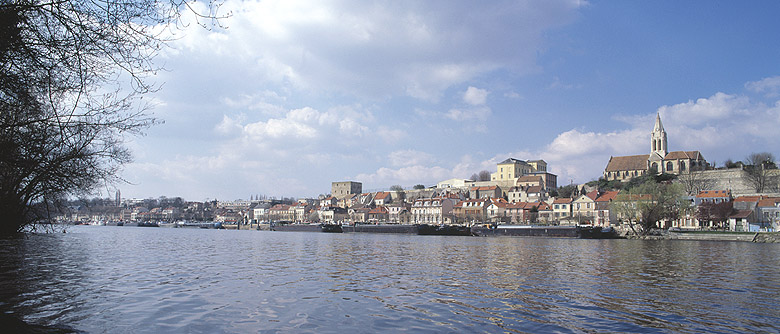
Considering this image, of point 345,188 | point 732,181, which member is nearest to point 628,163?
point 732,181

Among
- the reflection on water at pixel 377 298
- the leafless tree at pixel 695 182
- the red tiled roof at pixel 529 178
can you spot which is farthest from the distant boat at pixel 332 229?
the reflection on water at pixel 377 298

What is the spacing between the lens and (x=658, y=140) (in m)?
131

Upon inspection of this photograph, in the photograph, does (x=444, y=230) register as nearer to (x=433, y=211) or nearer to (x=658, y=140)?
(x=433, y=211)

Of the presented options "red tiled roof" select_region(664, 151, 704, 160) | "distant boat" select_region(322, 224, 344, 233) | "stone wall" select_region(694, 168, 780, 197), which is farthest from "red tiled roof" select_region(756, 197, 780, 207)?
"distant boat" select_region(322, 224, 344, 233)

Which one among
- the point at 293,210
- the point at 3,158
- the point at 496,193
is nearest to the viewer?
the point at 3,158

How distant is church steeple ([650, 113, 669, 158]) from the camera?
130 m

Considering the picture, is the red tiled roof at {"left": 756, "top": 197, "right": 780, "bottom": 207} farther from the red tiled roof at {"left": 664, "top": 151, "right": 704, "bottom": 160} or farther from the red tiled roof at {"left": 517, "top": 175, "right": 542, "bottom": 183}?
the red tiled roof at {"left": 517, "top": 175, "right": 542, "bottom": 183}

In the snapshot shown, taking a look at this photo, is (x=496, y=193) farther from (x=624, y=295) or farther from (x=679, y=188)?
(x=624, y=295)

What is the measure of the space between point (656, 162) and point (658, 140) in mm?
10141

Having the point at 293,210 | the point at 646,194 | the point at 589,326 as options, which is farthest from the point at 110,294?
the point at 293,210

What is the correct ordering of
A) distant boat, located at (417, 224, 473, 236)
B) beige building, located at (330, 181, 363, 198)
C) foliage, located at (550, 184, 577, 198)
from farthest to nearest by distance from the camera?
beige building, located at (330, 181, 363, 198) → foliage, located at (550, 184, 577, 198) → distant boat, located at (417, 224, 473, 236)

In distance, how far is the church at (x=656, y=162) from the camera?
4727 inches

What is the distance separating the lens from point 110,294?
1254cm

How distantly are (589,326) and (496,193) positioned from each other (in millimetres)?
134646
